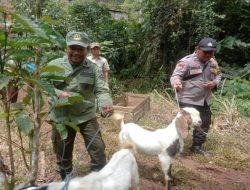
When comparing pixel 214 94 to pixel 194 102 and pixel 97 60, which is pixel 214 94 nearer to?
pixel 97 60

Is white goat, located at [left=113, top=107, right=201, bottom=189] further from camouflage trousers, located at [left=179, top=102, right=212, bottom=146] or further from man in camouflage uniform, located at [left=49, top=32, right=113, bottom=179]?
camouflage trousers, located at [left=179, top=102, right=212, bottom=146]

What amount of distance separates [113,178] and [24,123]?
0.94 metres

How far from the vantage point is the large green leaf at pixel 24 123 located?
2.86 meters

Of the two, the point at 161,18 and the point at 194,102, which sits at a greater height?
the point at 161,18

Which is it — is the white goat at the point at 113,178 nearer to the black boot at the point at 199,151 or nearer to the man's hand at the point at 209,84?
the man's hand at the point at 209,84

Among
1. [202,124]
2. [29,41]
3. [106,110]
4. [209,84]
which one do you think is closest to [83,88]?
[106,110]

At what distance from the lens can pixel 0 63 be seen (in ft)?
7.98

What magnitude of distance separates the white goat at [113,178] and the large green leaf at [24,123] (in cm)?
43

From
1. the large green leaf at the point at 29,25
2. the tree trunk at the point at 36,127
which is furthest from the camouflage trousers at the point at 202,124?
the large green leaf at the point at 29,25

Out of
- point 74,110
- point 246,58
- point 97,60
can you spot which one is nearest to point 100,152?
point 74,110

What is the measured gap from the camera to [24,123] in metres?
2.88

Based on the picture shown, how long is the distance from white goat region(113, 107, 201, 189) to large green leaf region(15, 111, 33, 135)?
2.12 meters

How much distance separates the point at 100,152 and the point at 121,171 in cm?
96

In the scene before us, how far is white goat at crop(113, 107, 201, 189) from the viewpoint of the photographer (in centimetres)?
499
